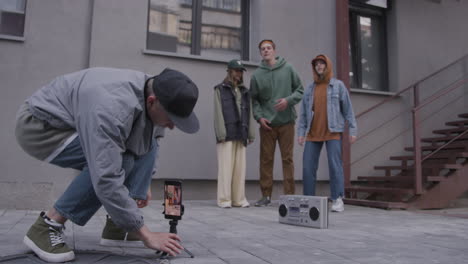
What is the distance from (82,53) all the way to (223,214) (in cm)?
262

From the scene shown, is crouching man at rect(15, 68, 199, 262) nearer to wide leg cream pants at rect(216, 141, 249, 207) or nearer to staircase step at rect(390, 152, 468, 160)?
wide leg cream pants at rect(216, 141, 249, 207)

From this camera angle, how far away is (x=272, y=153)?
499cm

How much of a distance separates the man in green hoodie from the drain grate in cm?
295

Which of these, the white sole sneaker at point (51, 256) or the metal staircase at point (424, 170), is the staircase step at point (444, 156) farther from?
the white sole sneaker at point (51, 256)

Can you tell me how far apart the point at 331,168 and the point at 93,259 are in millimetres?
3138

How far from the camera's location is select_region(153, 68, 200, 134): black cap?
A: 1817 millimetres

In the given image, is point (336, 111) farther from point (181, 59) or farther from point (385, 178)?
point (181, 59)

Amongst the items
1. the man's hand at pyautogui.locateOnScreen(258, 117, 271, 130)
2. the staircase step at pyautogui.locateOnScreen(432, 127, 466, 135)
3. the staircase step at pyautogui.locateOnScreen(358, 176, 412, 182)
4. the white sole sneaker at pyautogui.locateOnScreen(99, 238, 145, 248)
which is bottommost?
the white sole sneaker at pyautogui.locateOnScreen(99, 238, 145, 248)

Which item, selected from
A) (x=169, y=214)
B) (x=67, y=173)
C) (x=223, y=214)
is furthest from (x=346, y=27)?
(x=169, y=214)

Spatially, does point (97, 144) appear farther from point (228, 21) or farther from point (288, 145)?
point (228, 21)

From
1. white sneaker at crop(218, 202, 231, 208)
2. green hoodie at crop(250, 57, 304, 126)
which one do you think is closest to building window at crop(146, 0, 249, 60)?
green hoodie at crop(250, 57, 304, 126)

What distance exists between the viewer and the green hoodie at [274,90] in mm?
5004

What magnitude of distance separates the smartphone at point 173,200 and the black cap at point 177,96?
33 centimetres

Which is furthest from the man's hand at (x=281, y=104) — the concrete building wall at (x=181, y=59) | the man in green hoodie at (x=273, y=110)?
the concrete building wall at (x=181, y=59)
